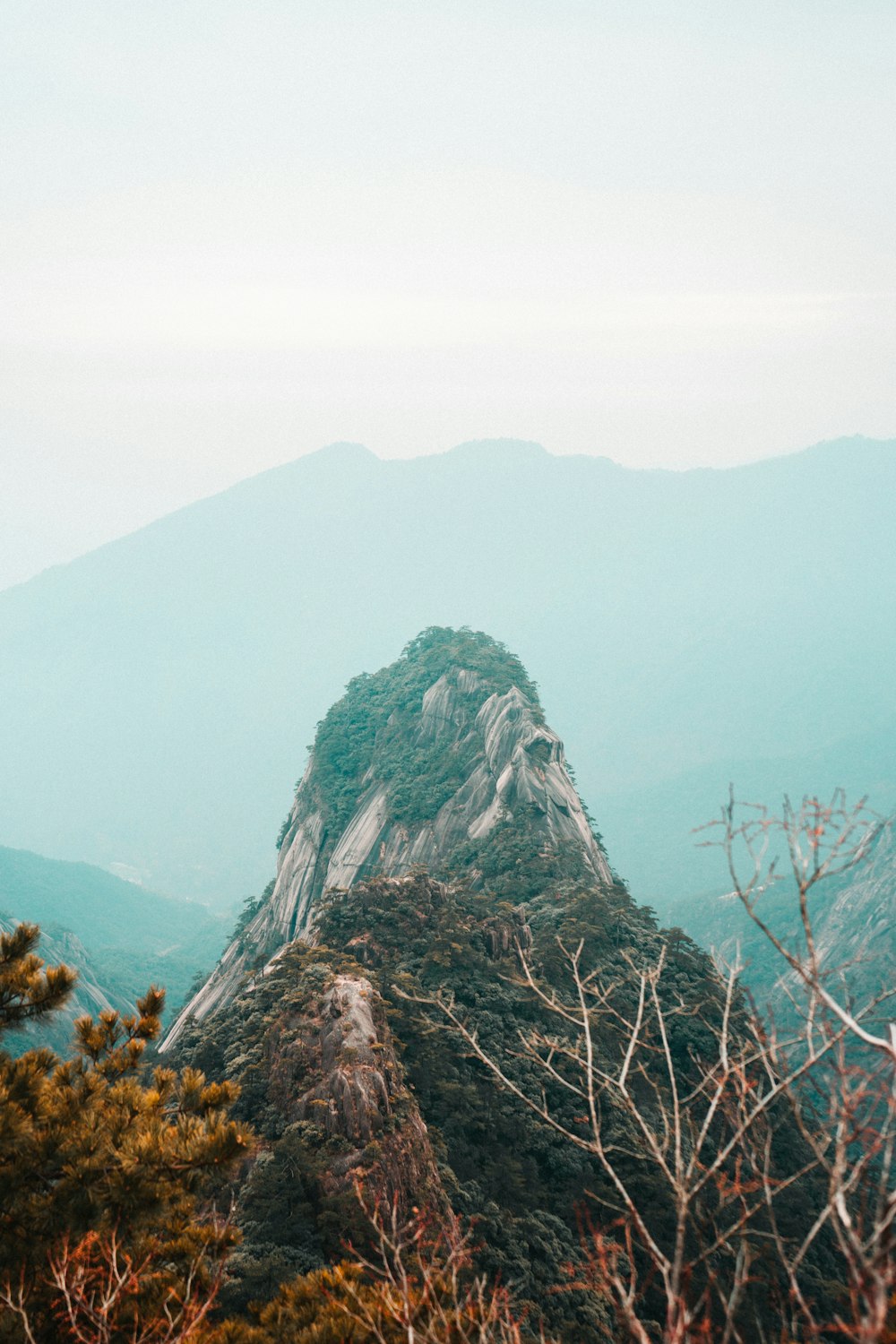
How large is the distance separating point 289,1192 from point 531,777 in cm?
3166

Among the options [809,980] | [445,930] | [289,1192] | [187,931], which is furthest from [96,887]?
[809,980]

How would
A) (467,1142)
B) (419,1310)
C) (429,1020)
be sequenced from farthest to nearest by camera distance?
(429,1020), (467,1142), (419,1310)

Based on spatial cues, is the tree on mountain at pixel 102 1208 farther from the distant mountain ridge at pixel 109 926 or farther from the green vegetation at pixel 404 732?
the distant mountain ridge at pixel 109 926

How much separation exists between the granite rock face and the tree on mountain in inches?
1288

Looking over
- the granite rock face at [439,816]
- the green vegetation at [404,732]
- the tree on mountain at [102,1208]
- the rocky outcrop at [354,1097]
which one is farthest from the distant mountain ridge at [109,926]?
the tree on mountain at [102,1208]

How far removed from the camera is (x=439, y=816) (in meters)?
50.1

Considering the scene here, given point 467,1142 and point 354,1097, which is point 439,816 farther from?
point 354,1097

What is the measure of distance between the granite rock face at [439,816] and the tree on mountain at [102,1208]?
32.7 metres

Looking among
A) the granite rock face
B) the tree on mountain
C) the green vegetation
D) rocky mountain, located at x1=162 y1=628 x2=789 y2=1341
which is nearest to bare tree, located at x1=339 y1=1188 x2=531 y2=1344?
the tree on mountain

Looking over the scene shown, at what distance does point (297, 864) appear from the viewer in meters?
56.8

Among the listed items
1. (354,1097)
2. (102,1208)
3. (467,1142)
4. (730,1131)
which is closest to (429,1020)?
(467,1142)

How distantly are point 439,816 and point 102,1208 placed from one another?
41.9 meters

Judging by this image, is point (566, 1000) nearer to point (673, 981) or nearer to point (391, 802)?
point (673, 981)

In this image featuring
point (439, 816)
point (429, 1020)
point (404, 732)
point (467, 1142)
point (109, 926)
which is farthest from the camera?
point (109, 926)
